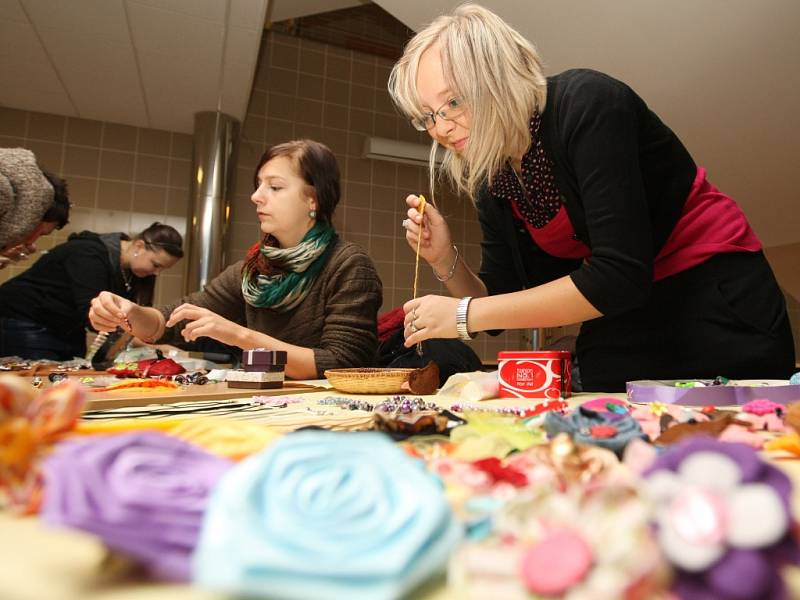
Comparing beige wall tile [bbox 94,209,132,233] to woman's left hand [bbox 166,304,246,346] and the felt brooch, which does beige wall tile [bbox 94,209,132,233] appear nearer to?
woman's left hand [bbox 166,304,246,346]

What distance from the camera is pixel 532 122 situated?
906 mm

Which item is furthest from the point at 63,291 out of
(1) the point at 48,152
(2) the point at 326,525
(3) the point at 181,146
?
(2) the point at 326,525

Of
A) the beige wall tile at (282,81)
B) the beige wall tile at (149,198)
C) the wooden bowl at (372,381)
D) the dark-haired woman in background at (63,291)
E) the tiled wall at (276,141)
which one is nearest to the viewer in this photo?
the wooden bowl at (372,381)

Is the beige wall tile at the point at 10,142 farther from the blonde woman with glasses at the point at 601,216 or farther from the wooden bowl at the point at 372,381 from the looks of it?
the wooden bowl at the point at 372,381

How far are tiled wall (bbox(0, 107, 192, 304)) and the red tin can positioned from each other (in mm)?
2952

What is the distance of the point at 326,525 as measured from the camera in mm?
187

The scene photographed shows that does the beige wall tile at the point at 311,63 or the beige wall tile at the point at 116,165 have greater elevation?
the beige wall tile at the point at 311,63

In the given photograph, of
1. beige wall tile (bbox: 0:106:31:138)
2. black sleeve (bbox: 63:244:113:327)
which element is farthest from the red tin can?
beige wall tile (bbox: 0:106:31:138)

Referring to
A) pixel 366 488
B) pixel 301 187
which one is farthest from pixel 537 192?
pixel 366 488

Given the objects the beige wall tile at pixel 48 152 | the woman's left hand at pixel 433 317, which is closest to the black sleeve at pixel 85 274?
the beige wall tile at pixel 48 152

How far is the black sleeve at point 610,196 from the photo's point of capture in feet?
2.58

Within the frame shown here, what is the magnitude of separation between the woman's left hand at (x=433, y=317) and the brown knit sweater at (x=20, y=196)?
1.44 m

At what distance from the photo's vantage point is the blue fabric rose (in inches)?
6.6

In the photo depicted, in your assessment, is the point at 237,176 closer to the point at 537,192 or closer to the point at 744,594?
the point at 537,192
